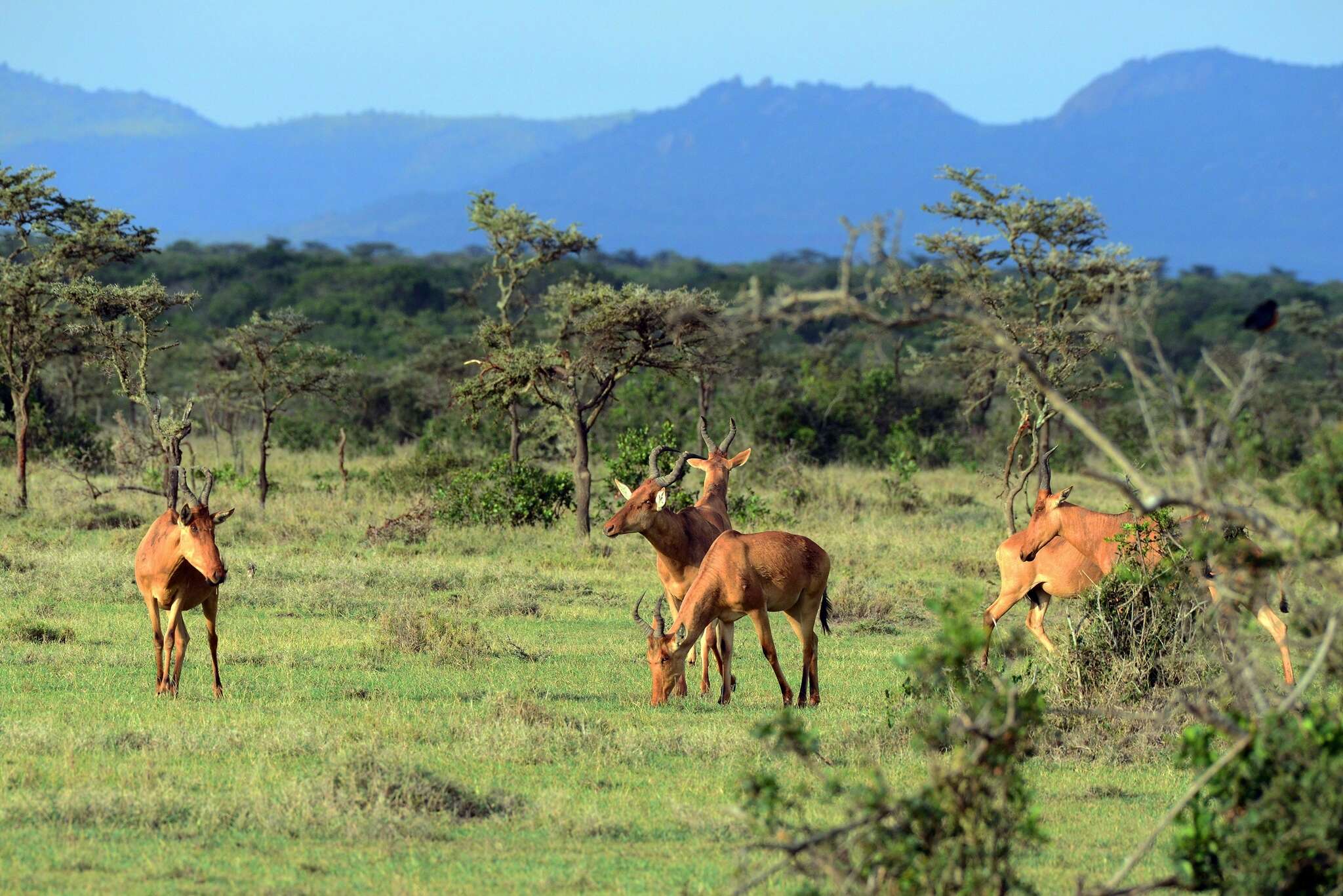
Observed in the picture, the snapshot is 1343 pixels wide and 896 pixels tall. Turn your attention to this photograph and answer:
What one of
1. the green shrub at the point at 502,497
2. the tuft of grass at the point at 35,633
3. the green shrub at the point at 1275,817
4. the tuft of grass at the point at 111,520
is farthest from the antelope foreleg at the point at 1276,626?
the tuft of grass at the point at 111,520

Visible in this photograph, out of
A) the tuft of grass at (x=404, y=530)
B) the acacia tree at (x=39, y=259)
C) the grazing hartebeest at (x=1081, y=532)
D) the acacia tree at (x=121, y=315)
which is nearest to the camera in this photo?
the grazing hartebeest at (x=1081, y=532)

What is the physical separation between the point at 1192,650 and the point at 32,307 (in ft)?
58.8

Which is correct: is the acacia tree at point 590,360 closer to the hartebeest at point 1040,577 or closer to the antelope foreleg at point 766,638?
the hartebeest at point 1040,577

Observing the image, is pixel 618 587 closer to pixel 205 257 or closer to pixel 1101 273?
pixel 1101 273

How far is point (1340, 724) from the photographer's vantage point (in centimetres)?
543

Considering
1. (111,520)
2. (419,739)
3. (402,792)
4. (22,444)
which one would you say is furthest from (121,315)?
(402,792)

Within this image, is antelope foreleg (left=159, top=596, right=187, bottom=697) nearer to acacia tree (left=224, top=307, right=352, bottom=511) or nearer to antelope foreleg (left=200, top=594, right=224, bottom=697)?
antelope foreleg (left=200, top=594, right=224, bottom=697)

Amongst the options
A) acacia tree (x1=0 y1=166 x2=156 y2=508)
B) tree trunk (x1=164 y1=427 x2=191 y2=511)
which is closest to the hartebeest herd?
tree trunk (x1=164 y1=427 x2=191 y2=511)

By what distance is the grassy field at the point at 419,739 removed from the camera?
7.32 metres

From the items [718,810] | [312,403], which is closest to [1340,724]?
[718,810]

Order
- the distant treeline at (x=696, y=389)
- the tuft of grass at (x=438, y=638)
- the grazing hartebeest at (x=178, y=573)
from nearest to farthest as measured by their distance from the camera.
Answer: the grazing hartebeest at (x=178, y=573) → the tuft of grass at (x=438, y=638) → the distant treeline at (x=696, y=389)

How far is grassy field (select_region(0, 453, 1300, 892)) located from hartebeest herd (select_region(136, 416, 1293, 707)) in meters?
0.30

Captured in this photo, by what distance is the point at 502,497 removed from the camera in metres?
22.1

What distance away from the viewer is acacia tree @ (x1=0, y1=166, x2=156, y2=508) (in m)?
22.8
